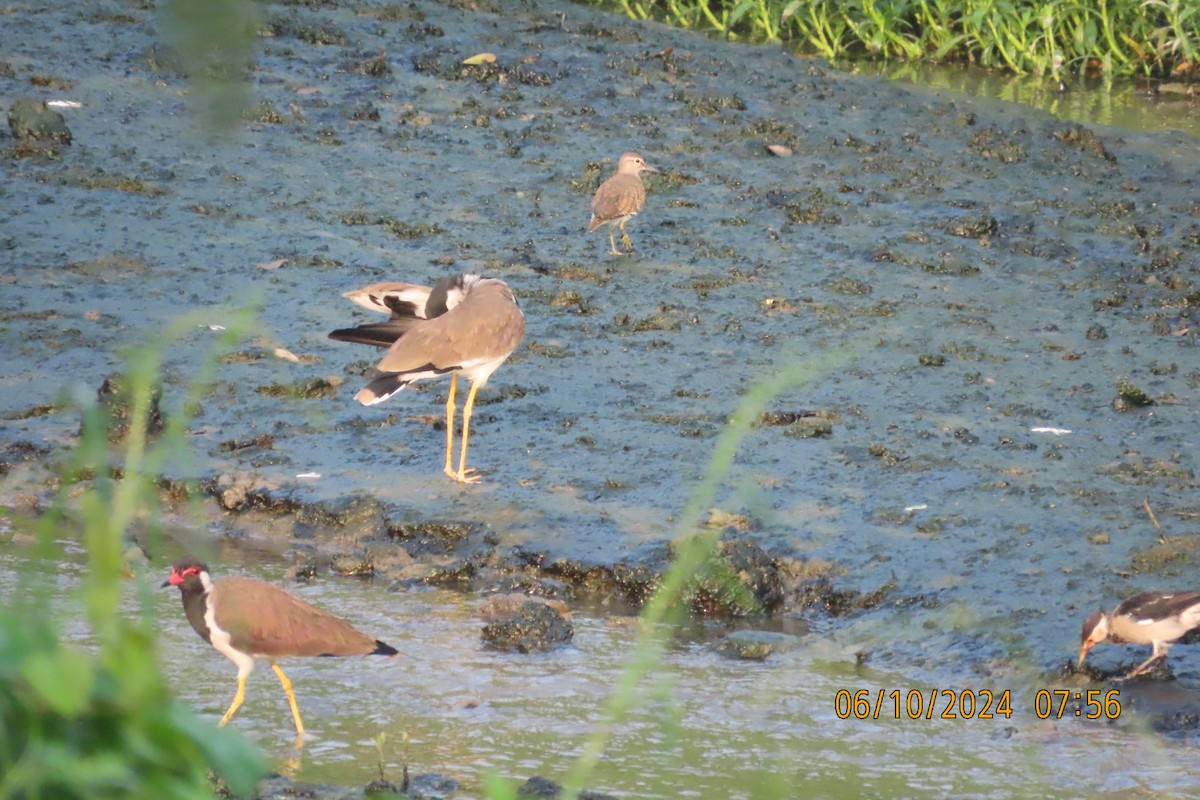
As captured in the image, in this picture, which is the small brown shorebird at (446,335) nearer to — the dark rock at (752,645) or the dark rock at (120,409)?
the dark rock at (120,409)

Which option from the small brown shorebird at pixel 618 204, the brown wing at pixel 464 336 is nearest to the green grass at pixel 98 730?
the brown wing at pixel 464 336

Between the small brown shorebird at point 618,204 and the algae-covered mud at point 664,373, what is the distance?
0.54 ft

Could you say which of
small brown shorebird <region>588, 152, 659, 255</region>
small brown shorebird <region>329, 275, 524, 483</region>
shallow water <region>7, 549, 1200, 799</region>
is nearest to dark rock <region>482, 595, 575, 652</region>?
shallow water <region>7, 549, 1200, 799</region>

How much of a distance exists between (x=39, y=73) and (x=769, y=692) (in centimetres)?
846

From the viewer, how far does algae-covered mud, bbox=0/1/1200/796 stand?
17.2 ft

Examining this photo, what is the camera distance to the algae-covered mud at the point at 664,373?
525 cm

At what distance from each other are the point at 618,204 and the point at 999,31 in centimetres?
607

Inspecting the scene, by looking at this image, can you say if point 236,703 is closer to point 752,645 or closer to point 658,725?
point 658,725

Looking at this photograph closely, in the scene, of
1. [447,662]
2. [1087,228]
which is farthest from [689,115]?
[447,662]

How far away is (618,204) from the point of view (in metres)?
9.58

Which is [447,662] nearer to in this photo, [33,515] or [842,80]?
[33,515]

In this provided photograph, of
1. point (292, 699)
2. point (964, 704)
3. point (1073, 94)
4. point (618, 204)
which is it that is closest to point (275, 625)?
point (292, 699)

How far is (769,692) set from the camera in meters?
5.27

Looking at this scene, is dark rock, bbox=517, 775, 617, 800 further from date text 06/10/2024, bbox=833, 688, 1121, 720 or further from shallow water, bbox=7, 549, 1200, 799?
date text 06/10/2024, bbox=833, 688, 1121, 720
